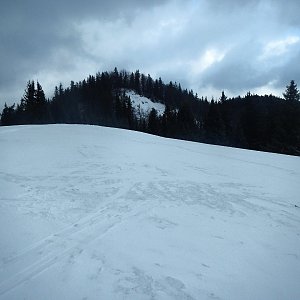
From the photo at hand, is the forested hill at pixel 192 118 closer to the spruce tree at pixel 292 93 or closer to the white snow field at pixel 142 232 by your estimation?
the spruce tree at pixel 292 93

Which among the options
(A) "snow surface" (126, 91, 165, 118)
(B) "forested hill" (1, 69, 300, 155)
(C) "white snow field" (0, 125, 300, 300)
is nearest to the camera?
(C) "white snow field" (0, 125, 300, 300)

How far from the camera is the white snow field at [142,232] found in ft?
13.8

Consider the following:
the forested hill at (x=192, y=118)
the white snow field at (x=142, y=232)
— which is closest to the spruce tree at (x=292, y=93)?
the forested hill at (x=192, y=118)

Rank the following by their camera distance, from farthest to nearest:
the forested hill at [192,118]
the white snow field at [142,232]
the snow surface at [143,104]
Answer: the snow surface at [143,104] → the forested hill at [192,118] → the white snow field at [142,232]

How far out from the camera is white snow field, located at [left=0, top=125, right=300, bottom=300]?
420 cm

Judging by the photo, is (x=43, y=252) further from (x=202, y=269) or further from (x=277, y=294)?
(x=277, y=294)

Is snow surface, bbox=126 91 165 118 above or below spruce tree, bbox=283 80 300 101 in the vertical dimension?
above

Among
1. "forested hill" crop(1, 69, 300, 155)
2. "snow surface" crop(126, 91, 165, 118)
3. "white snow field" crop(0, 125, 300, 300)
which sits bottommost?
"white snow field" crop(0, 125, 300, 300)

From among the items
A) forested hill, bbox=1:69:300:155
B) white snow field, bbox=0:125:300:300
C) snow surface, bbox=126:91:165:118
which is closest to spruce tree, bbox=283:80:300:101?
forested hill, bbox=1:69:300:155

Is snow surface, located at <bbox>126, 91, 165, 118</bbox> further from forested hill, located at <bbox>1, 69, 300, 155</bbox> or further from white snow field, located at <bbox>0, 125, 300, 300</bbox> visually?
white snow field, located at <bbox>0, 125, 300, 300</bbox>

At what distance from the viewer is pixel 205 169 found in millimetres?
12836

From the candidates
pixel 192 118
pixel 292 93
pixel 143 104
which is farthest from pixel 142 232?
pixel 143 104

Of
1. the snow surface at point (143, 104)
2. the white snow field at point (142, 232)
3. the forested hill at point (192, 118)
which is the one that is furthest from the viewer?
the snow surface at point (143, 104)

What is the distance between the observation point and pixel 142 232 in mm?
5859
